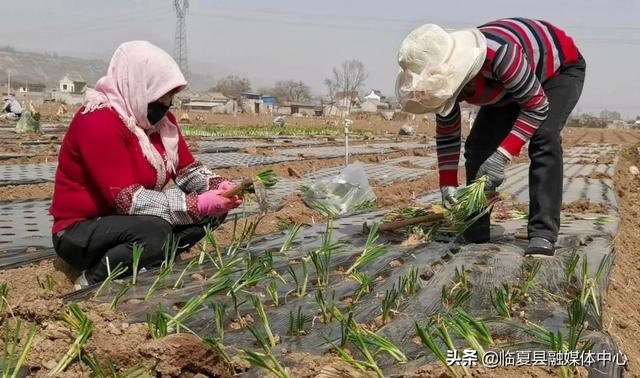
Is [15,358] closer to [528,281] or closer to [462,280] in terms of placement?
[462,280]

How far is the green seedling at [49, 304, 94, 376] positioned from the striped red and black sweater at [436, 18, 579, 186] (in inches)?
81.8

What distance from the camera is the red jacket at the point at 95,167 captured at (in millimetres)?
2816

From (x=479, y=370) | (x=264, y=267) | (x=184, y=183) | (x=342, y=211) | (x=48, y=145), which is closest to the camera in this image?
(x=479, y=370)

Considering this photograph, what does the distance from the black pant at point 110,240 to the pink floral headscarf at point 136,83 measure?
0.33 m

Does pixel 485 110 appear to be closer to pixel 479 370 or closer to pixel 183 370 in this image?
pixel 479 370

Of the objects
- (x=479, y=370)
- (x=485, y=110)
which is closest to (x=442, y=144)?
(x=485, y=110)

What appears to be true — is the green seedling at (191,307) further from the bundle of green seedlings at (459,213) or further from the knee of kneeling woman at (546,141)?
the knee of kneeling woman at (546,141)

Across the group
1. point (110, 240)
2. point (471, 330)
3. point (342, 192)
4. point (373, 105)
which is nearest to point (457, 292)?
point (471, 330)

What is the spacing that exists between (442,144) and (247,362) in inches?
83.2

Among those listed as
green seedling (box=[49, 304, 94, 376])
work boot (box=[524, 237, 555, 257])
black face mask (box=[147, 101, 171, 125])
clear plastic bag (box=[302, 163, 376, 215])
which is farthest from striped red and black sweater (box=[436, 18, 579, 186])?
green seedling (box=[49, 304, 94, 376])

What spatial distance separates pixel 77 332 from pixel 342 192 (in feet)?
9.82

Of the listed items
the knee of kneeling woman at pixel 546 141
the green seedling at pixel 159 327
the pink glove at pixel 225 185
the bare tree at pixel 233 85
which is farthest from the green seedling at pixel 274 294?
the bare tree at pixel 233 85

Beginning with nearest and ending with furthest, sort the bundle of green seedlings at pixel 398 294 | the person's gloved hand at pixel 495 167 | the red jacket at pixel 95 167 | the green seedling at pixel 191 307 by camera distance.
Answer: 1. the green seedling at pixel 191 307
2. the bundle of green seedlings at pixel 398 294
3. the red jacket at pixel 95 167
4. the person's gloved hand at pixel 495 167

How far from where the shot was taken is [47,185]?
5.97 meters
